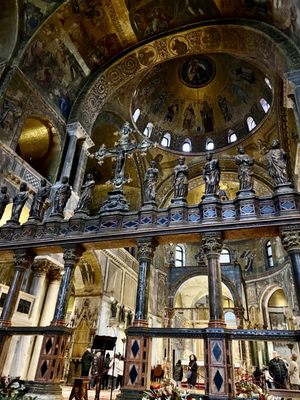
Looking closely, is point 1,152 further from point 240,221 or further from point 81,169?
point 240,221

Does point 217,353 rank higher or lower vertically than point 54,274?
lower

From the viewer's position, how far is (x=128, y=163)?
20.3 meters

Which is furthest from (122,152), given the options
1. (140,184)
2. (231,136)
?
(231,136)

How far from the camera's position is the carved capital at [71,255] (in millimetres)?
Result: 7570

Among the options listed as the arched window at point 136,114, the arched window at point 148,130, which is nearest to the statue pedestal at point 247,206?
the arched window at point 136,114

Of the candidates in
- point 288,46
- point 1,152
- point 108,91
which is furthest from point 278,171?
point 108,91

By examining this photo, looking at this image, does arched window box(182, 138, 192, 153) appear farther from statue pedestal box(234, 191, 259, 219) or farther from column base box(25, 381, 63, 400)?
column base box(25, 381, 63, 400)

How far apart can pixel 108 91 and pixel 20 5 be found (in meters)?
5.28

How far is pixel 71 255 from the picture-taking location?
25.2ft

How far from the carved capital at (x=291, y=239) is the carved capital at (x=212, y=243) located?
1.26 metres

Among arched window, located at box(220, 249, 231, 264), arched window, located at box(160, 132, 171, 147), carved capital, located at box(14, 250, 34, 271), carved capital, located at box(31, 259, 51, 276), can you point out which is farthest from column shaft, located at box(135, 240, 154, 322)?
arched window, located at box(220, 249, 231, 264)

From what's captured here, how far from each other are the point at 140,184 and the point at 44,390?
1522 centimetres

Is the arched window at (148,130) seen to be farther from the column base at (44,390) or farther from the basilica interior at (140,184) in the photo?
the column base at (44,390)

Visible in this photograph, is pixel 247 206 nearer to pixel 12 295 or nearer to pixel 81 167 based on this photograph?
pixel 12 295
